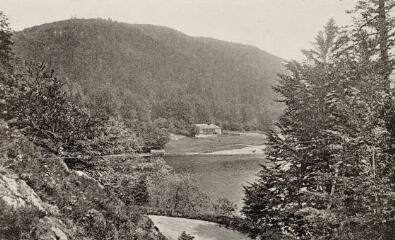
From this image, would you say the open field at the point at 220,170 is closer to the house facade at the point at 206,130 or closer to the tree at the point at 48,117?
the tree at the point at 48,117

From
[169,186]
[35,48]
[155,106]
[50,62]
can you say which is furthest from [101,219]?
[35,48]

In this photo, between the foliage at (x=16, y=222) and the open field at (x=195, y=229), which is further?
Answer: the open field at (x=195, y=229)

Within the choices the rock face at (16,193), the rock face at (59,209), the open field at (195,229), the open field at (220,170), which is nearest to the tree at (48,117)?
the rock face at (59,209)

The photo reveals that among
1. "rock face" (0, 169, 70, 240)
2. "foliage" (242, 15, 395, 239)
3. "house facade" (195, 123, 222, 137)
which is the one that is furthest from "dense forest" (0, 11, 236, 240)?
"house facade" (195, 123, 222, 137)

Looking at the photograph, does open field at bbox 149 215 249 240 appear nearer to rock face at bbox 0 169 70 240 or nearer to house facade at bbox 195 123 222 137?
rock face at bbox 0 169 70 240

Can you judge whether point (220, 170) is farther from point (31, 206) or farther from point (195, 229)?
point (31, 206)

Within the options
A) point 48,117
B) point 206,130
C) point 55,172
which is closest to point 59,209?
point 55,172
